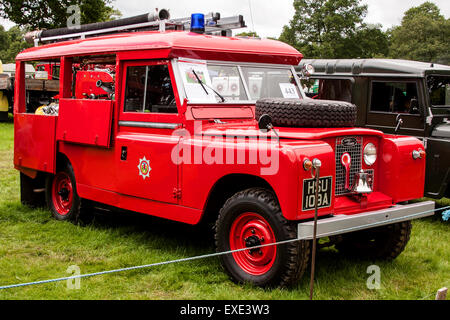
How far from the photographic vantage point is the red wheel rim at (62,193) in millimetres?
7078

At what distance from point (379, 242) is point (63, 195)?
13.5 feet

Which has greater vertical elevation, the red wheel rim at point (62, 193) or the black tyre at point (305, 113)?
the black tyre at point (305, 113)

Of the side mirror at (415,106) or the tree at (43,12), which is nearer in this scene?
the side mirror at (415,106)

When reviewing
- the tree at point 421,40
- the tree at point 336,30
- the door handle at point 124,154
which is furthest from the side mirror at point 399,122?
the tree at point 421,40

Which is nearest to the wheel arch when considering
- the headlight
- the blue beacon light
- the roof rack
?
the headlight

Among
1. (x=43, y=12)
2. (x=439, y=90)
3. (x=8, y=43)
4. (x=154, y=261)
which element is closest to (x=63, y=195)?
(x=154, y=261)

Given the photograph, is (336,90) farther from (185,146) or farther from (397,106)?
(185,146)

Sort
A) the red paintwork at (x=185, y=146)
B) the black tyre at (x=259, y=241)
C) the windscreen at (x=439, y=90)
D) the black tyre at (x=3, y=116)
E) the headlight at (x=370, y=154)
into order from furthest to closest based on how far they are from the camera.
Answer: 1. the black tyre at (x=3, y=116)
2. the windscreen at (x=439, y=90)
3. the headlight at (x=370, y=154)
4. the red paintwork at (x=185, y=146)
5. the black tyre at (x=259, y=241)

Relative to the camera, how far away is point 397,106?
27.5 ft

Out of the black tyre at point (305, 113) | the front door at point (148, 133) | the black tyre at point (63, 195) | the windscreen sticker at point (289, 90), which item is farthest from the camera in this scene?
the black tyre at point (63, 195)

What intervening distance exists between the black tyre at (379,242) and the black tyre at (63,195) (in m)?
3.39

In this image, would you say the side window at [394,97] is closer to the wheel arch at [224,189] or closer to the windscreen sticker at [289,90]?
the windscreen sticker at [289,90]

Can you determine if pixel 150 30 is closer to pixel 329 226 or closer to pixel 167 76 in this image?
pixel 167 76
